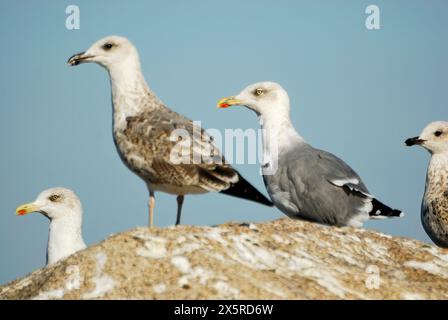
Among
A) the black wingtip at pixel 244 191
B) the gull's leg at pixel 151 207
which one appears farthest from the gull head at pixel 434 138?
the gull's leg at pixel 151 207

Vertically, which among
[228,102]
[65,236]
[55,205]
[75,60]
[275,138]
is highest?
[75,60]

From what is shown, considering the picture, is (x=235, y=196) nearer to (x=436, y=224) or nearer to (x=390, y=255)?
(x=390, y=255)

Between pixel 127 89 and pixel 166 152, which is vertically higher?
pixel 127 89

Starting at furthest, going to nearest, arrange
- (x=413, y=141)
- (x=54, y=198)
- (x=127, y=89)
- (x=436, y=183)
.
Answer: (x=413, y=141)
(x=436, y=183)
(x=54, y=198)
(x=127, y=89)

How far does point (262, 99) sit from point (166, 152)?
3.01 metres

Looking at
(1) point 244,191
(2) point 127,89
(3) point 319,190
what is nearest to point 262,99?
(3) point 319,190

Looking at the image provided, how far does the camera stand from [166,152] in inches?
324

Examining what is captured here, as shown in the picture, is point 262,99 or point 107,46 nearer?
point 107,46

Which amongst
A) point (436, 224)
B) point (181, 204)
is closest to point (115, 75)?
point (181, 204)

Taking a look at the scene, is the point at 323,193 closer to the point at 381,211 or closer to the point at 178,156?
the point at 381,211

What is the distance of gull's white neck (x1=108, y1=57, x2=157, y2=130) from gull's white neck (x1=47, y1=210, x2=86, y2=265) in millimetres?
2255

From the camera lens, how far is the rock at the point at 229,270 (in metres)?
6.55

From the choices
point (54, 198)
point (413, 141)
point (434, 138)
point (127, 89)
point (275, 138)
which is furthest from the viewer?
point (413, 141)
